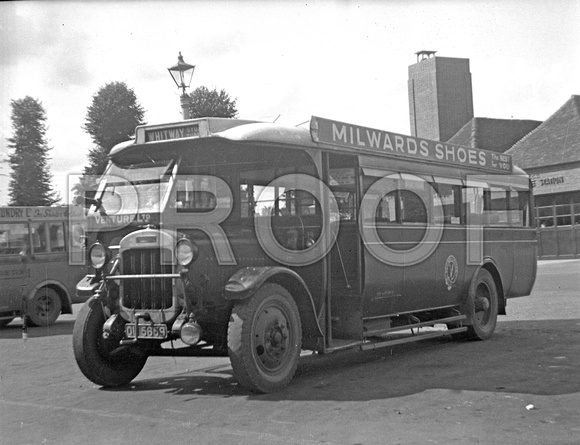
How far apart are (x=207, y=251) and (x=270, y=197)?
1.42m

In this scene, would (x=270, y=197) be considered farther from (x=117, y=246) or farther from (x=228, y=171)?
(x=117, y=246)

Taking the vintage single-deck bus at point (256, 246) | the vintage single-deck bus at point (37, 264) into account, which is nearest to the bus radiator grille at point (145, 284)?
the vintage single-deck bus at point (256, 246)

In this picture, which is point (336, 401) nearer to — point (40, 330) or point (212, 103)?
point (40, 330)

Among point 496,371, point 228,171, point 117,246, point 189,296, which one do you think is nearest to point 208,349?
point 189,296

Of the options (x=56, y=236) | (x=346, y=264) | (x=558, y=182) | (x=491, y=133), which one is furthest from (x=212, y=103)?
(x=346, y=264)

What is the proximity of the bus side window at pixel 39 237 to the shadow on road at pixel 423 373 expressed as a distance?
871 cm

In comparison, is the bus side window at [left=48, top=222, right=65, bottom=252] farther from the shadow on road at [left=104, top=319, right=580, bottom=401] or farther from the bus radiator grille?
the bus radiator grille

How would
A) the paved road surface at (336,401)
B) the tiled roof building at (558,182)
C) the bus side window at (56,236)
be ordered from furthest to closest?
the tiled roof building at (558,182) → the bus side window at (56,236) → the paved road surface at (336,401)

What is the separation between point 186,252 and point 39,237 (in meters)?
10.5

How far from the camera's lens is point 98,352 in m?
7.96

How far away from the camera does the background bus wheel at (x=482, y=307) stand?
1092cm

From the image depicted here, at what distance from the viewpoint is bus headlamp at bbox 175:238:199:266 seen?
7090mm

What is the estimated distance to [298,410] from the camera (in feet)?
21.3

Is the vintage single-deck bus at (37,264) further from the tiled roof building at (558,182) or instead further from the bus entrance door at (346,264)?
the tiled roof building at (558,182)
